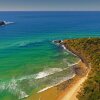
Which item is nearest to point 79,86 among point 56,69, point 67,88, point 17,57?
point 67,88

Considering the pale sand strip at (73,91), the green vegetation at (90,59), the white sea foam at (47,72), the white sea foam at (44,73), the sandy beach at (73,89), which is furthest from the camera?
the white sea foam at (47,72)

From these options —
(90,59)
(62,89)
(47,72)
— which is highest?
(90,59)

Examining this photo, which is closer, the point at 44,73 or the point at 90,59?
the point at 44,73

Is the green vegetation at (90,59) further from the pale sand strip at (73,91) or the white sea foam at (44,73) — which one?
the white sea foam at (44,73)

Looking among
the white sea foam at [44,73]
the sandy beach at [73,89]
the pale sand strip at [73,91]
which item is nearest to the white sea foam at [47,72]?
the white sea foam at [44,73]

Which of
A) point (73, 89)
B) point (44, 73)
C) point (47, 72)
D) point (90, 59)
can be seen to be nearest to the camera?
point (73, 89)

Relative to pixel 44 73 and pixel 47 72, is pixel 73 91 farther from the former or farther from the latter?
pixel 47 72

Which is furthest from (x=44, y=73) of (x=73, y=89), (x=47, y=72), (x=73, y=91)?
(x=73, y=91)

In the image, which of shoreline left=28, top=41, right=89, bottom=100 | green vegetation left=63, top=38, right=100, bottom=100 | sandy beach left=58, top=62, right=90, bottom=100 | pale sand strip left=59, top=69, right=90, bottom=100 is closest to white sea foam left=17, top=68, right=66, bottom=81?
shoreline left=28, top=41, right=89, bottom=100

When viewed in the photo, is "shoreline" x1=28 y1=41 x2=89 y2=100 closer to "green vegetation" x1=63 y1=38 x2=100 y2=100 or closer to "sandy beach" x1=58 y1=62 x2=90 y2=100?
"sandy beach" x1=58 y1=62 x2=90 y2=100

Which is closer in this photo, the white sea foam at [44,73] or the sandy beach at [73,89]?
the sandy beach at [73,89]
